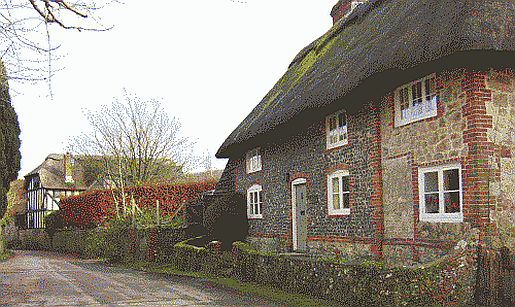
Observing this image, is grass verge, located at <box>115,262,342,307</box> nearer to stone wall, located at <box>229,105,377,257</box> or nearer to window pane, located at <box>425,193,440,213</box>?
stone wall, located at <box>229,105,377,257</box>

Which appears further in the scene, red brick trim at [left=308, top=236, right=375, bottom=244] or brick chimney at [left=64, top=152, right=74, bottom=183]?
brick chimney at [left=64, top=152, right=74, bottom=183]

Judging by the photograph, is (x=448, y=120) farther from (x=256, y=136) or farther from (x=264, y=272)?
(x=256, y=136)

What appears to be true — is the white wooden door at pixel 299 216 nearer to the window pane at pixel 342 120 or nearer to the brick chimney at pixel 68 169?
the window pane at pixel 342 120

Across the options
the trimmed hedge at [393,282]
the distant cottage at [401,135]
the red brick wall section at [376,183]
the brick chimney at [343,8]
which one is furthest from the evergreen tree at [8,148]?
the trimmed hedge at [393,282]

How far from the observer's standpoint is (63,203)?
36031mm

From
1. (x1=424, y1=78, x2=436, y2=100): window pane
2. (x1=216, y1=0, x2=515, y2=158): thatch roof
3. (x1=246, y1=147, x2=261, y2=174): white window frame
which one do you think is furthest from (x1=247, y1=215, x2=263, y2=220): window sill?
(x1=424, y1=78, x2=436, y2=100): window pane

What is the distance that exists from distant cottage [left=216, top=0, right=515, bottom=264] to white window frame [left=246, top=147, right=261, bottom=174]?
2.07 meters

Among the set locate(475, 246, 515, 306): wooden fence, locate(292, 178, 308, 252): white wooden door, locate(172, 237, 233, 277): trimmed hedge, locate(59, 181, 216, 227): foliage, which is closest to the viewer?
locate(475, 246, 515, 306): wooden fence

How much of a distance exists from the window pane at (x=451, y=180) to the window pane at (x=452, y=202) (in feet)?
0.41

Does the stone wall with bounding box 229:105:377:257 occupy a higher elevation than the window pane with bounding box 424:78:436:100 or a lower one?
lower

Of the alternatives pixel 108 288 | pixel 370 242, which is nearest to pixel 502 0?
pixel 370 242

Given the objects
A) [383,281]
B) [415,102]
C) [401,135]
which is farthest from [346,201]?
[383,281]

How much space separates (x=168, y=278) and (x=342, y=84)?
311 inches

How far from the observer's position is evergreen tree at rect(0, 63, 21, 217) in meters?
23.0
